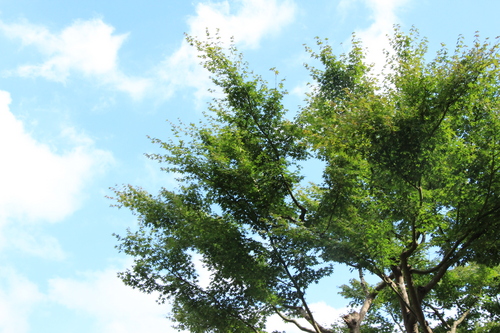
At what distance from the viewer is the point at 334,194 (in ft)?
31.6

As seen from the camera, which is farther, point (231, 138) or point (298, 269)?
point (231, 138)

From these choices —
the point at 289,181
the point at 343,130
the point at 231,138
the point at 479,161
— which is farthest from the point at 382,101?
the point at 231,138

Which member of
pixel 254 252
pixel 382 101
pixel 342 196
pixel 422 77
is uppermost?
pixel 422 77

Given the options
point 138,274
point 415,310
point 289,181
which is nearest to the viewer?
point 415,310

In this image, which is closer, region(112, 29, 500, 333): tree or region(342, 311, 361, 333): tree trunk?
region(112, 29, 500, 333): tree

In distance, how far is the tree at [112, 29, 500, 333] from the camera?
8023 mm

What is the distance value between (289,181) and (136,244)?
5.67 meters

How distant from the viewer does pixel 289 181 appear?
10367mm

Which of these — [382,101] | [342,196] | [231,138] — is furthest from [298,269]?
[382,101]

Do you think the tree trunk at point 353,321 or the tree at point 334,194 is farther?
the tree trunk at point 353,321

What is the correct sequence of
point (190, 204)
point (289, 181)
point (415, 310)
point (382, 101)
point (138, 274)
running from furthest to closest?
point (138, 274)
point (190, 204)
point (289, 181)
point (415, 310)
point (382, 101)

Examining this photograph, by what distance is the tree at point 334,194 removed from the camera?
8023 mm

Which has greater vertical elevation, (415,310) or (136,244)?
(136,244)

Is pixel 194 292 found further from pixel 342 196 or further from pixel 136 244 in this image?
pixel 342 196
